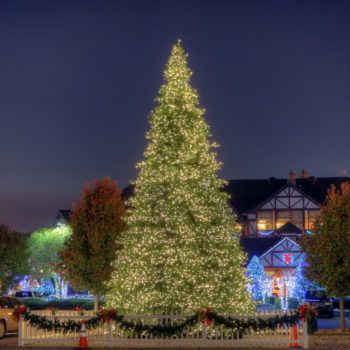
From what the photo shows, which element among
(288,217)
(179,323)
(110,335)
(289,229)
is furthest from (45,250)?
(179,323)

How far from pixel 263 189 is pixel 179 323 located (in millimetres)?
62380

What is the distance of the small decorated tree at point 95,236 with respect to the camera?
3831 cm

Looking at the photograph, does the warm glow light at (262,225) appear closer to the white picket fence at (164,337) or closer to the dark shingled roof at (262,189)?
the dark shingled roof at (262,189)

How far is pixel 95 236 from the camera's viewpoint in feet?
125

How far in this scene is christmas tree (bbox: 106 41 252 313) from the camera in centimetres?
2486

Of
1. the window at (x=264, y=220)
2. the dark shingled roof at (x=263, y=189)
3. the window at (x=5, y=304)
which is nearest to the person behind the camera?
the window at (x=5, y=304)

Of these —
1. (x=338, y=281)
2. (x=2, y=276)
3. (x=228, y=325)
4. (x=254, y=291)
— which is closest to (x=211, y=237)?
(x=228, y=325)

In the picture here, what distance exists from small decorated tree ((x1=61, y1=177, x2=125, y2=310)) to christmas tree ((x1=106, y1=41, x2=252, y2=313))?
39.6 ft

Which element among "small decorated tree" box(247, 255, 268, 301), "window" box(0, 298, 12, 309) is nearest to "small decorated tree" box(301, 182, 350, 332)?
"window" box(0, 298, 12, 309)

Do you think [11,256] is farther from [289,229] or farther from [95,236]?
[289,229]

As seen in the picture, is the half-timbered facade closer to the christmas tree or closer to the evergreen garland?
the christmas tree

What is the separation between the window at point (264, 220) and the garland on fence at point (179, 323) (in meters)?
52.2

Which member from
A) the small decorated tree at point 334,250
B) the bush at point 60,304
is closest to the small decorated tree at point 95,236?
the bush at point 60,304

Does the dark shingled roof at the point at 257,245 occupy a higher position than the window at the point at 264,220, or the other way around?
the window at the point at 264,220
